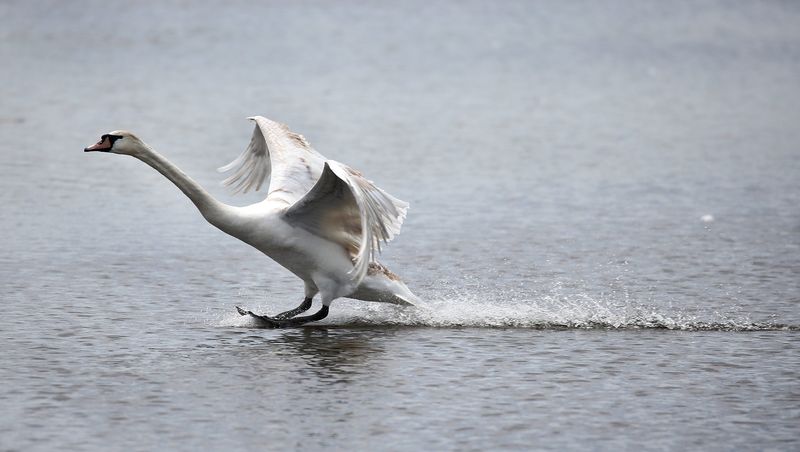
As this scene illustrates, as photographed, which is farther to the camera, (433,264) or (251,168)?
(433,264)

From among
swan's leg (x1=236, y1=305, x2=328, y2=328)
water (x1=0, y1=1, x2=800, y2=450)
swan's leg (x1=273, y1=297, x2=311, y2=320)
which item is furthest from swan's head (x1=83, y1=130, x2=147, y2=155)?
swan's leg (x1=273, y1=297, x2=311, y2=320)

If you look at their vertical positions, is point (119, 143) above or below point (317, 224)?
above

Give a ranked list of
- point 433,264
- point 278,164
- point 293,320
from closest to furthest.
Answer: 1. point 293,320
2. point 278,164
3. point 433,264

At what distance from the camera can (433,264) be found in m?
14.0

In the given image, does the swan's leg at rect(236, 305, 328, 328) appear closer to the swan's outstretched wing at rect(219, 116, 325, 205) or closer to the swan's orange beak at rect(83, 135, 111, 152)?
the swan's outstretched wing at rect(219, 116, 325, 205)

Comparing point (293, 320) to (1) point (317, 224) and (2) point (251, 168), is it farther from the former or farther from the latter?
(2) point (251, 168)

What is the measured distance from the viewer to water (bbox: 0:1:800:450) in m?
8.91

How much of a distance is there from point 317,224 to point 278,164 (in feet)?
4.37

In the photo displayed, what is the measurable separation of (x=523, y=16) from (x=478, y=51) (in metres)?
8.32

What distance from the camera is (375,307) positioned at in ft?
40.1

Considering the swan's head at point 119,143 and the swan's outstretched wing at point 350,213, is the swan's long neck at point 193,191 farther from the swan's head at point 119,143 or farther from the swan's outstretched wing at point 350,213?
the swan's outstretched wing at point 350,213

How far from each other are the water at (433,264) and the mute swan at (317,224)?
0.32 meters

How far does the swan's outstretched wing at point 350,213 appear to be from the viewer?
10469 mm

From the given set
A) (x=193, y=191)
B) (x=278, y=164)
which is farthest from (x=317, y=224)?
(x=278, y=164)
